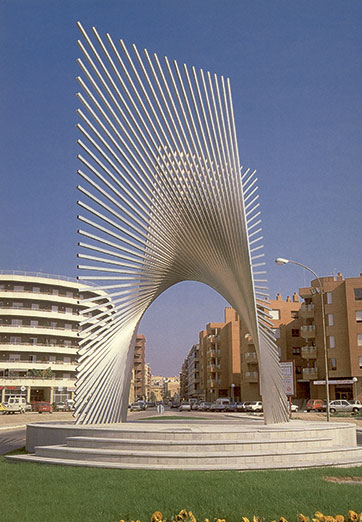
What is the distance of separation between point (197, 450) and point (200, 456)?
0.69 m

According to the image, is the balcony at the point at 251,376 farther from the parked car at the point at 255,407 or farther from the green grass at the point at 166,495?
the green grass at the point at 166,495

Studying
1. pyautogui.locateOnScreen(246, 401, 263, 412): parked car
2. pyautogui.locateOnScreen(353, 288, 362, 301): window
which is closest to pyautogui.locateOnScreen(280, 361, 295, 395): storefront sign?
pyautogui.locateOnScreen(246, 401, 263, 412): parked car

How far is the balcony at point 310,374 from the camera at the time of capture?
2136 inches

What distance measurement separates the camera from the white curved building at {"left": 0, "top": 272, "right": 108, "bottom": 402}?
6419 cm

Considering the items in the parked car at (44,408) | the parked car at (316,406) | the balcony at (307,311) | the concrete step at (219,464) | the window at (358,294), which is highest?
the window at (358,294)

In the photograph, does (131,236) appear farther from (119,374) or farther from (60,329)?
(60,329)

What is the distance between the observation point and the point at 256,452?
11.2 m

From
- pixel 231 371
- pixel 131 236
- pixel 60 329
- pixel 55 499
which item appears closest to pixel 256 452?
pixel 55 499

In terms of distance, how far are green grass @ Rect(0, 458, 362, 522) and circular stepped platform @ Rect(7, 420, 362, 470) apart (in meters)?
0.85

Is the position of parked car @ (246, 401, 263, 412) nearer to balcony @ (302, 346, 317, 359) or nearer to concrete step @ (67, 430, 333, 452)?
balcony @ (302, 346, 317, 359)

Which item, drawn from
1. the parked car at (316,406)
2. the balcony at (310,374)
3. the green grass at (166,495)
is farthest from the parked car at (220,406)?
the green grass at (166,495)

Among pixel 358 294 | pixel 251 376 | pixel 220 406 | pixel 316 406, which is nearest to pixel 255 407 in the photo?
pixel 316 406

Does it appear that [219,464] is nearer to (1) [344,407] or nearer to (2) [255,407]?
(1) [344,407]

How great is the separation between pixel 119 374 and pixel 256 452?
6.01m
